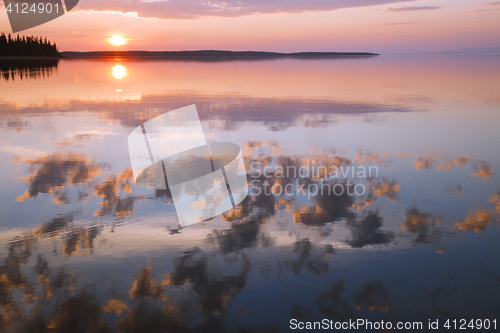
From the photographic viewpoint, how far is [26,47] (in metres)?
178

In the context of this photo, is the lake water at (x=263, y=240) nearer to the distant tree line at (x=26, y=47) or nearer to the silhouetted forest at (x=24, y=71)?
the silhouetted forest at (x=24, y=71)

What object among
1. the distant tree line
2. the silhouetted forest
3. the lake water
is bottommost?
the lake water

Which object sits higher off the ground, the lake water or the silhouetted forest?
the silhouetted forest

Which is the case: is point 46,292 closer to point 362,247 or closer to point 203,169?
point 362,247

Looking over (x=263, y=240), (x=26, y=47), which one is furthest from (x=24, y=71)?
(x=26, y=47)

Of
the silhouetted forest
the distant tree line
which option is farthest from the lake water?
the distant tree line

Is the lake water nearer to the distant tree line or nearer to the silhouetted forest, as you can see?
the silhouetted forest

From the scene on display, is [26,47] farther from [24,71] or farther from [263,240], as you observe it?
[263,240]

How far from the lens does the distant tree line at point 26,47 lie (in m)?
171

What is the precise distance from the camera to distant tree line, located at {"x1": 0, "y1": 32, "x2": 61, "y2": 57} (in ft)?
560

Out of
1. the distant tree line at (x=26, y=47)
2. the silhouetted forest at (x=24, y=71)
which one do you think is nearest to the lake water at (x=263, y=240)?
the silhouetted forest at (x=24, y=71)

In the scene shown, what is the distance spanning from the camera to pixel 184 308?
5.34m

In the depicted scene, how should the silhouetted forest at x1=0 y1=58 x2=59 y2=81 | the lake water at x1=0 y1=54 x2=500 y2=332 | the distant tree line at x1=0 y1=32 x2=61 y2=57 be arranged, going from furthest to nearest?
the distant tree line at x1=0 y1=32 x2=61 y2=57 → the silhouetted forest at x1=0 y1=58 x2=59 y2=81 → the lake water at x1=0 y1=54 x2=500 y2=332

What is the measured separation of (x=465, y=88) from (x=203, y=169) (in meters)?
28.5
